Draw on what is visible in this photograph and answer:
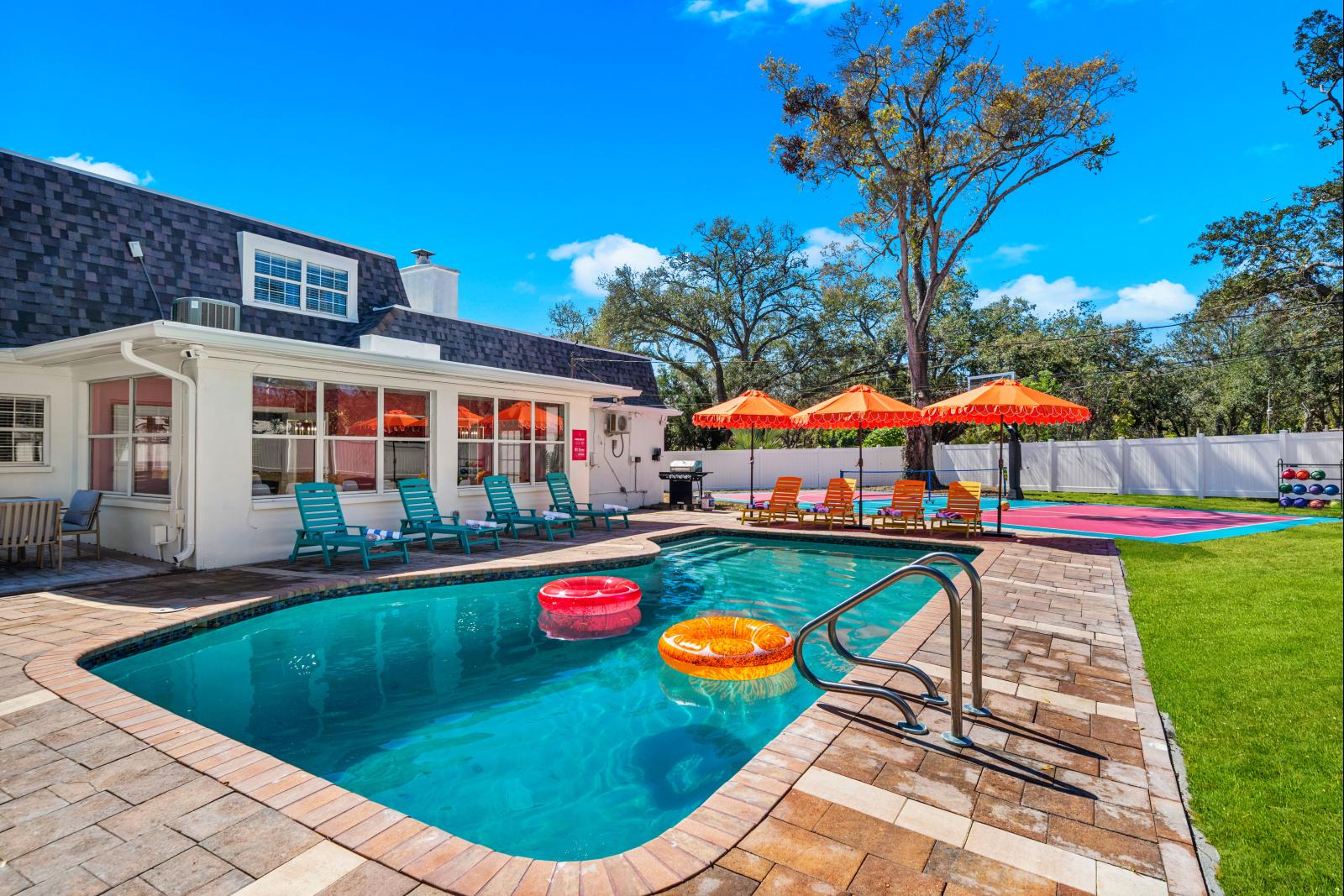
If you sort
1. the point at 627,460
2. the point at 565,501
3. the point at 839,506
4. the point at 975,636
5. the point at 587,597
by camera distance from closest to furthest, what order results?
the point at 975,636 < the point at 587,597 < the point at 565,501 < the point at 839,506 < the point at 627,460

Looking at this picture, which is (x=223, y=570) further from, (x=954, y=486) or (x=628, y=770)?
(x=954, y=486)

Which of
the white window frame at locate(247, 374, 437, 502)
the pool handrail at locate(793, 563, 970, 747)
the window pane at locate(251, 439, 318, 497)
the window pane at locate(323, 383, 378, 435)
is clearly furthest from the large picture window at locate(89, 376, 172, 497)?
the pool handrail at locate(793, 563, 970, 747)

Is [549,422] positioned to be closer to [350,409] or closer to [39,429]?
[350,409]

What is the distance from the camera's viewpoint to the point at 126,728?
3607 mm

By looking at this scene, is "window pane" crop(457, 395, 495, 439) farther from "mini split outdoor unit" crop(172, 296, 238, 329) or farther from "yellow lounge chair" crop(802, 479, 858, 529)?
"yellow lounge chair" crop(802, 479, 858, 529)

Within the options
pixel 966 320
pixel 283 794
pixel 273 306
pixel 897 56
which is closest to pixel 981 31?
pixel 897 56

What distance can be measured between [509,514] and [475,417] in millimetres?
1841

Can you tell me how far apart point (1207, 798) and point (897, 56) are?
20.5 meters

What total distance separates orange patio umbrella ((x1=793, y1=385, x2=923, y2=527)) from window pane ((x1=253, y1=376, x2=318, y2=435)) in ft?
27.1

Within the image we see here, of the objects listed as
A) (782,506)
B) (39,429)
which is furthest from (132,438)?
(782,506)

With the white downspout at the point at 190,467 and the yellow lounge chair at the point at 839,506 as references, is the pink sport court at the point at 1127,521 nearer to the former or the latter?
the yellow lounge chair at the point at 839,506

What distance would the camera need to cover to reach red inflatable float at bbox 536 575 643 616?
6988 mm

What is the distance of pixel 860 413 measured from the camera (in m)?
12.3

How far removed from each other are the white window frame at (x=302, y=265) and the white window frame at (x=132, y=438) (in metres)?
A: 3.08
